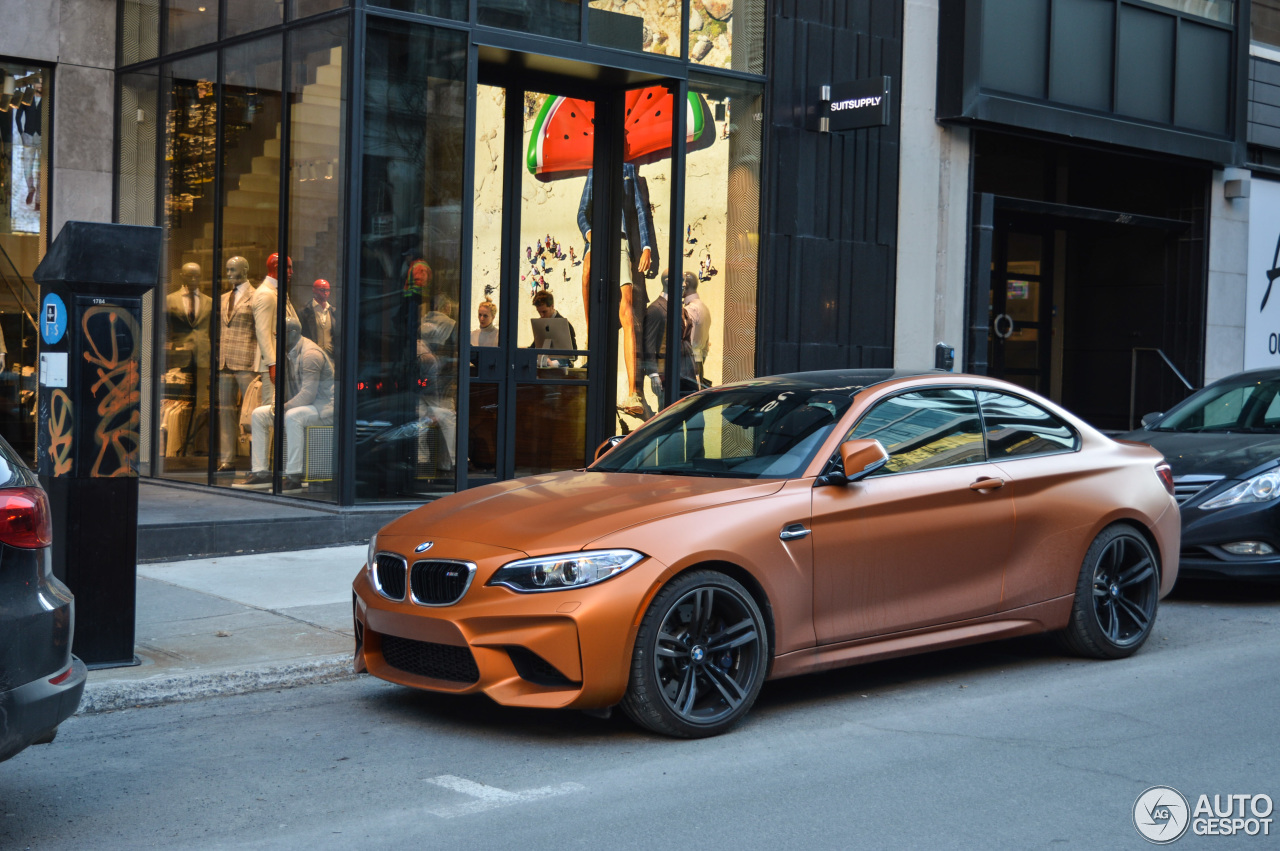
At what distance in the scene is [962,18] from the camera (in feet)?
50.1

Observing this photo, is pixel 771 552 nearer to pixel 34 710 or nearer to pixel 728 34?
pixel 34 710

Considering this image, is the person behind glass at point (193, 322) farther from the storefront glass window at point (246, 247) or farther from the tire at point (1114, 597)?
the tire at point (1114, 597)

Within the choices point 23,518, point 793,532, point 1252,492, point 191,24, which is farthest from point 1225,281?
point 23,518

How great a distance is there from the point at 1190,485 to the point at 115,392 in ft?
23.0

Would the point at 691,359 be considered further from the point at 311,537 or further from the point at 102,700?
the point at 102,700

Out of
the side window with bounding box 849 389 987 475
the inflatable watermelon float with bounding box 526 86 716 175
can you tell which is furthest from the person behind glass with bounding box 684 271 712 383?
the side window with bounding box 849 389 987 475

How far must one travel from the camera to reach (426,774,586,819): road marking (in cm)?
476

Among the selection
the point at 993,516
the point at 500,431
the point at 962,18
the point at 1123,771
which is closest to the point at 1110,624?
the point at 993,516

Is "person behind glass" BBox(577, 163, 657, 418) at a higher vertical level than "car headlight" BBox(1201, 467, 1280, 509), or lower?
higher

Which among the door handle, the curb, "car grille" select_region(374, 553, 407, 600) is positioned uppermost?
the door handle

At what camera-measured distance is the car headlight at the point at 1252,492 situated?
912 centimetres

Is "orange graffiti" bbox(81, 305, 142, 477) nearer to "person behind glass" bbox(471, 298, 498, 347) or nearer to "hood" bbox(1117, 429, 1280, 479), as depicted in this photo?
"person behind glass" bbox(471, 298, 498, 347)

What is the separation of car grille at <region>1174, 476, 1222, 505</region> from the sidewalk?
567 centimetres

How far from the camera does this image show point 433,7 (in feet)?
37.7
